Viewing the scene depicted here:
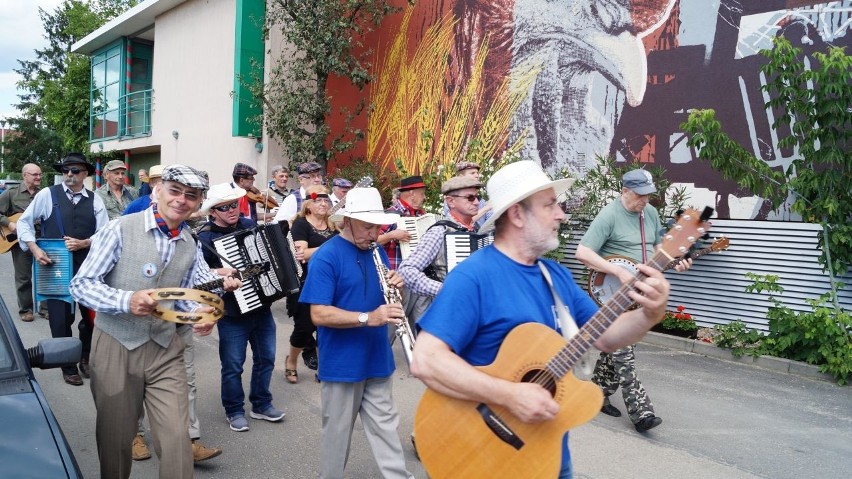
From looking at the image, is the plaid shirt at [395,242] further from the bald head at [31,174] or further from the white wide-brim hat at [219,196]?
the bald head at [31,174]

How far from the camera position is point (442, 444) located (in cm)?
254

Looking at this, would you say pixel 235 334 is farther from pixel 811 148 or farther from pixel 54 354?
pixel 811 148

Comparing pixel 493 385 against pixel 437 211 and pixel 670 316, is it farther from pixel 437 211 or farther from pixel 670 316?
pixel 437 211

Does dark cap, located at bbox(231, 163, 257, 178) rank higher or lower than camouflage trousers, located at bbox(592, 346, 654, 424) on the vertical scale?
higher

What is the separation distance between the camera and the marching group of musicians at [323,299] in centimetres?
249

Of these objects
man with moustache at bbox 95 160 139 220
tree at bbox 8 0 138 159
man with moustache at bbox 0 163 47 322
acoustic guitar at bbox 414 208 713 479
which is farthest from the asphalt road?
tree at bbox 8 0 138 159

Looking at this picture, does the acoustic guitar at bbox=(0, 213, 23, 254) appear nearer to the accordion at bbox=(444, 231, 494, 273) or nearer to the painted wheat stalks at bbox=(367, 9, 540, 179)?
the painted wheat stalks at bbox=(367, 9, 540, 179)

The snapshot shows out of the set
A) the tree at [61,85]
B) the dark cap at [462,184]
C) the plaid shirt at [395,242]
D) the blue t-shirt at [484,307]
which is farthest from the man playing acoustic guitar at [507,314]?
the tree at [61,85]

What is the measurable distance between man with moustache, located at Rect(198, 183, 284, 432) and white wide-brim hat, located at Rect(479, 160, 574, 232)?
129 inches

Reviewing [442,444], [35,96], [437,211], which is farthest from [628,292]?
[35,96]

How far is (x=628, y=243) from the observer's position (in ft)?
19.6

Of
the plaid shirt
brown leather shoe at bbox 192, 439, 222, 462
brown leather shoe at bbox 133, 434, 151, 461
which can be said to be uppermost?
the plaid shirt

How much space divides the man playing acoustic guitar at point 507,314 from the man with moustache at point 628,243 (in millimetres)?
3100

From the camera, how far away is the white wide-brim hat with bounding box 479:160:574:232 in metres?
2.57
